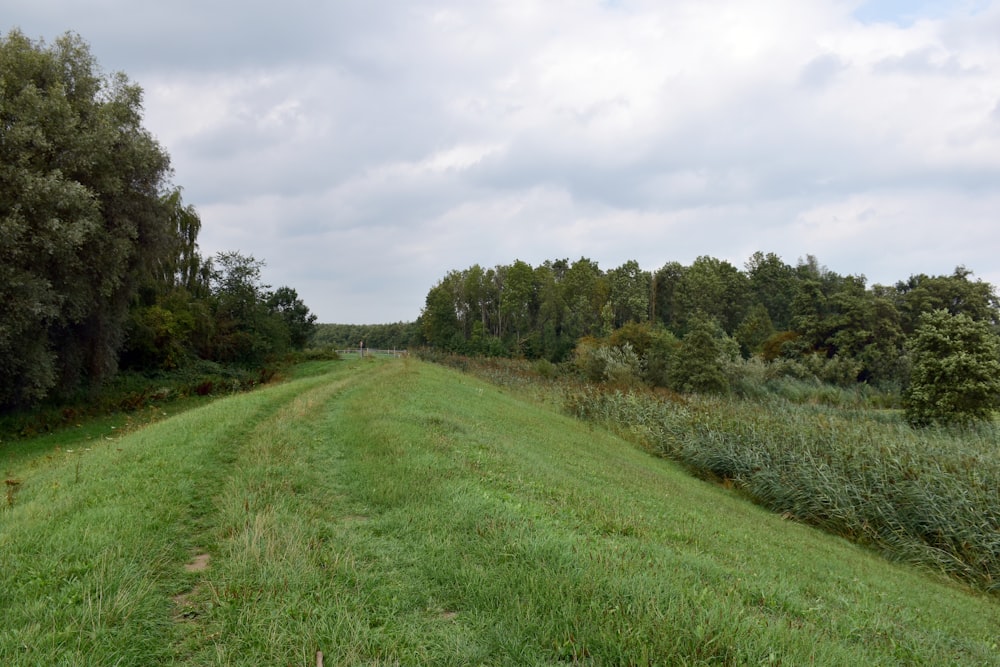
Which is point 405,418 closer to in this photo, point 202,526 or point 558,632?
point 202,526

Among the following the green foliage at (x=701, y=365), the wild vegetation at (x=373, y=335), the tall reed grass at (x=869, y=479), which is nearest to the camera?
the tall reed grass at (x=869, y=479)

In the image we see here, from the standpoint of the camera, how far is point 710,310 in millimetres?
69688

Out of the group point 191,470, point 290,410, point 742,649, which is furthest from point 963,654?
point 290,410

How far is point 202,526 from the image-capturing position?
5.40 m

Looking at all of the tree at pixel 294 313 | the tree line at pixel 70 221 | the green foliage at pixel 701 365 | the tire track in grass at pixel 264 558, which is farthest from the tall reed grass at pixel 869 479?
the tree at pixel 294 313

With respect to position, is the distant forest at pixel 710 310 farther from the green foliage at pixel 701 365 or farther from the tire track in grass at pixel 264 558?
the tire track in grass at pixel 264 558

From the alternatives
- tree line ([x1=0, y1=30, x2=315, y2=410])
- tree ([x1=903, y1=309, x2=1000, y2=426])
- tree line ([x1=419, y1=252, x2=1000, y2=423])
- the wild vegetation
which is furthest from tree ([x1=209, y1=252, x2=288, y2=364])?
the wild vegetation

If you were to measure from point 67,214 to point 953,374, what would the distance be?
33.0 meters

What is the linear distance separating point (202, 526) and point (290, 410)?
7572 millimetres

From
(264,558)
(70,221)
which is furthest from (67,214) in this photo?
(264,558)

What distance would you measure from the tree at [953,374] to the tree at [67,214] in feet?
105

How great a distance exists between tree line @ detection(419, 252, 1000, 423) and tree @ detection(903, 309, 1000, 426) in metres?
0.06

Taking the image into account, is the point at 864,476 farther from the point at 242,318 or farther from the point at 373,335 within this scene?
the point at 373,335

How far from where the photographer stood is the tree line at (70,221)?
15102 mm
